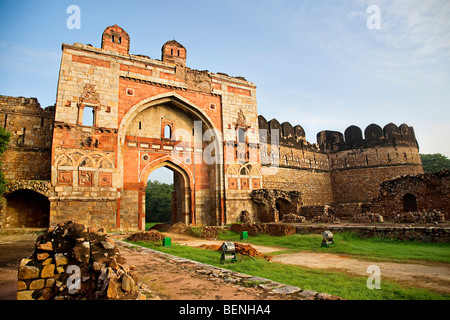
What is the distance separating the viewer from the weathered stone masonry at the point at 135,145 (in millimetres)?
10820

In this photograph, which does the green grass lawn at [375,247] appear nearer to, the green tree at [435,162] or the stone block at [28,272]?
the stone block at [28,272]

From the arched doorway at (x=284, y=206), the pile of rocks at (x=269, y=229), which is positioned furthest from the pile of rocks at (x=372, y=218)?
the arched doorway at (x=284, y=206)

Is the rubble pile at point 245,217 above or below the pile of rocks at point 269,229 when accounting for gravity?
above

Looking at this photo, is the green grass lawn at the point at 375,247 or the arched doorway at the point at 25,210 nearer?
the green grass lawn at the point at 375,247

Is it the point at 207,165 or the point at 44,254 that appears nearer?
the point at 44,254

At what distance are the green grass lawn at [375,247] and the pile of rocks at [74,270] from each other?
16.5 ft

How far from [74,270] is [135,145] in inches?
413

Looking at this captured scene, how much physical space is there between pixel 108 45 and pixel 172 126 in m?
4.79

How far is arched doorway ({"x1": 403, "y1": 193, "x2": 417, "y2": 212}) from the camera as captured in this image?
41.5ft

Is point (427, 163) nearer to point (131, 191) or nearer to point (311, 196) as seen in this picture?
point (311, 196)

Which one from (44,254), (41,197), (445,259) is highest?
(41,197)

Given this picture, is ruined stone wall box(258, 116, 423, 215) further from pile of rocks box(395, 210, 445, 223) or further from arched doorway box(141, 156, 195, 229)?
pile of rocks box(395, 210, 445, 223)

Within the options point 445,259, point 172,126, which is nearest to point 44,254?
point 445,259

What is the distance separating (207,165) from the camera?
14.8 meters
